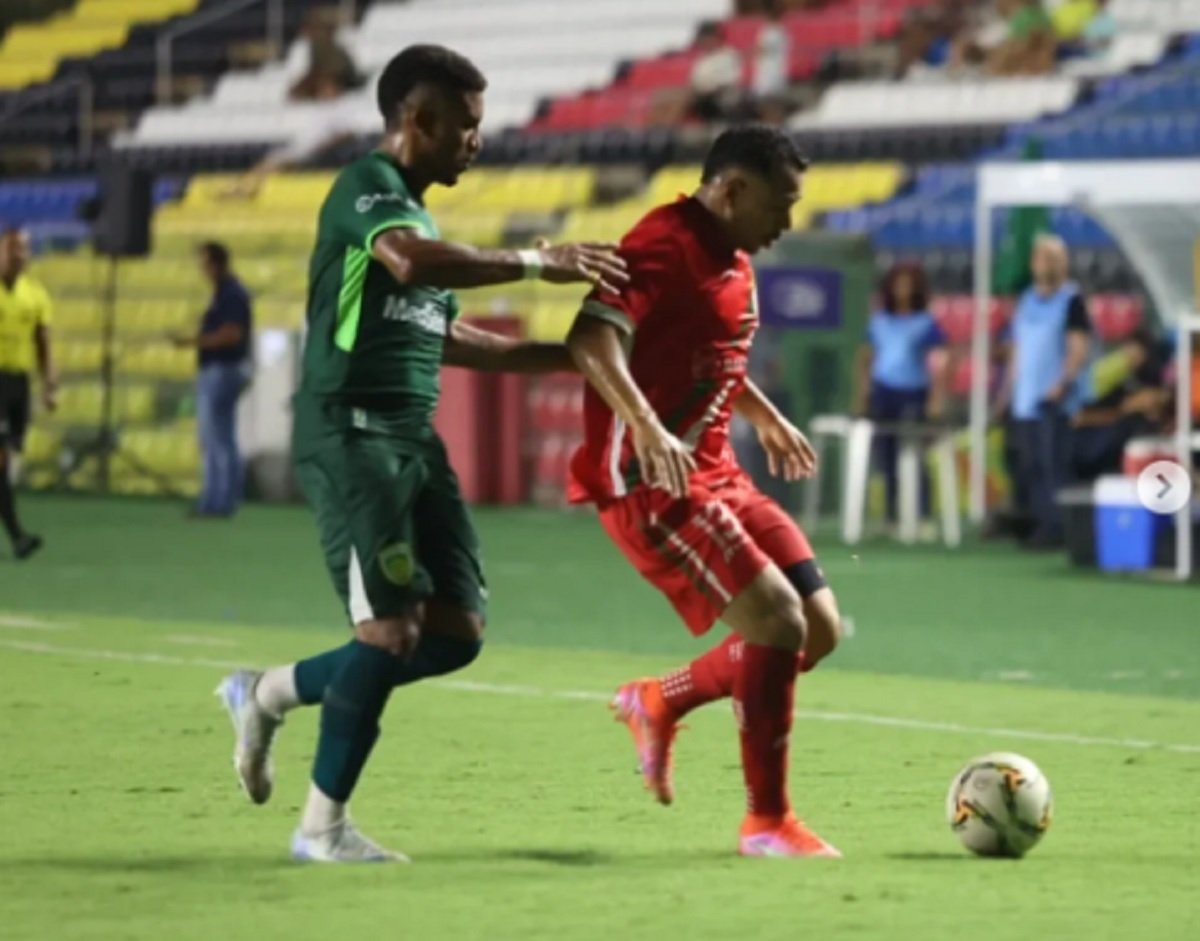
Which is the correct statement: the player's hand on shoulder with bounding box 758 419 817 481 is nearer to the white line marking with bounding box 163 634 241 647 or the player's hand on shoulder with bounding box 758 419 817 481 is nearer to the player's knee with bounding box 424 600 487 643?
the player's knee with bounding box 424 600 487 643

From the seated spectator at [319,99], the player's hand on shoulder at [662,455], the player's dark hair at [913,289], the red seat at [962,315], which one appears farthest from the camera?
the seated spectator at [319,99]

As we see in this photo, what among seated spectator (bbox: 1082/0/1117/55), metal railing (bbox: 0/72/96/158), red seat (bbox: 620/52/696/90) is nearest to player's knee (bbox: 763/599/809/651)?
seated spectator (bbox: 1082/0/1117/55)

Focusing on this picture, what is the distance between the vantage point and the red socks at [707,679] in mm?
7879

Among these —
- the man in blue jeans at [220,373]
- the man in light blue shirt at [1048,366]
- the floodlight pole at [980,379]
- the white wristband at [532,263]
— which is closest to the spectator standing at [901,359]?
the floodlight pole at [980,379]

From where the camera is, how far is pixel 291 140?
35625mm

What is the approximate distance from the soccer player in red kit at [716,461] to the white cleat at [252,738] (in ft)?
3.30

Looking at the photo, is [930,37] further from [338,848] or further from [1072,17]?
[338,848]

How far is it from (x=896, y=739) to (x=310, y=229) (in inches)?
819

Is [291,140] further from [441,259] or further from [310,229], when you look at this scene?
[441,259]

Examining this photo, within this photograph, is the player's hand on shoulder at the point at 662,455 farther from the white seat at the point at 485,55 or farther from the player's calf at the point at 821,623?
the white seat at the point at 485,55

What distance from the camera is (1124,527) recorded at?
18.8 metres

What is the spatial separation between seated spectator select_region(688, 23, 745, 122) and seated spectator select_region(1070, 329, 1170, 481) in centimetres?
1067

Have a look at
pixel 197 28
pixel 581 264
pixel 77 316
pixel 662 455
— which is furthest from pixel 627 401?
pixel 197 28

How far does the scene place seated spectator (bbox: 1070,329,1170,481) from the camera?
19812 mm
